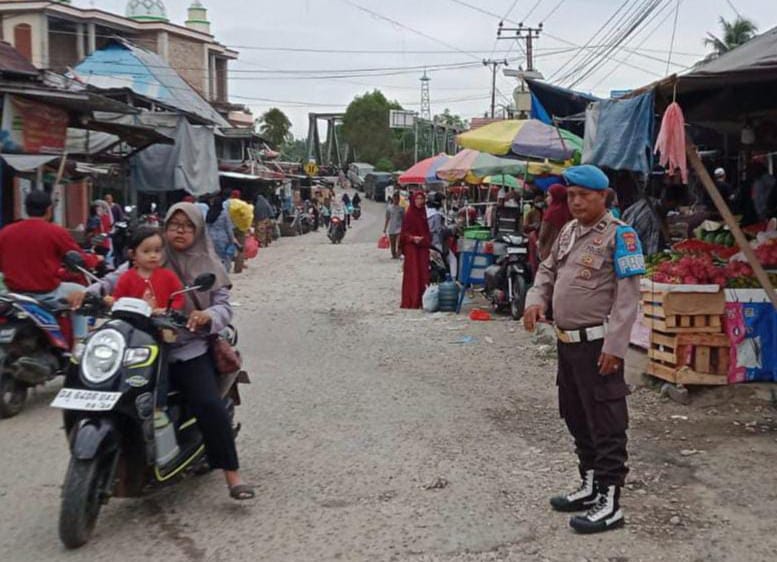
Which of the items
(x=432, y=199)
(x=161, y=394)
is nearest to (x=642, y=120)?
(x=161, y=394)

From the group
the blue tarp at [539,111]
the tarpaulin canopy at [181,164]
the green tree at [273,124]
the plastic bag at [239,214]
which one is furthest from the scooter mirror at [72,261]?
the green tree at [273,124]

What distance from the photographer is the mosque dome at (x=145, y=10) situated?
49125 millimetres

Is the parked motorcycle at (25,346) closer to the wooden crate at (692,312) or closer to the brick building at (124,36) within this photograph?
the wooden crate at (692,312)

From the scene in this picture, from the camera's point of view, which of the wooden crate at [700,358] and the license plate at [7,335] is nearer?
the license plate at [7,335]

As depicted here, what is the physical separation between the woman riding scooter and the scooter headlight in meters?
0.38

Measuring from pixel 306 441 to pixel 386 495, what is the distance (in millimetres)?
1326

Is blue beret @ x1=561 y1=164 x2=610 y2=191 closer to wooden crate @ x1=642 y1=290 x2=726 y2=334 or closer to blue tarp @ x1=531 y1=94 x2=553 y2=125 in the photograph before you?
wooden crate @ x1=642 y1=290 x2=726 y2=334

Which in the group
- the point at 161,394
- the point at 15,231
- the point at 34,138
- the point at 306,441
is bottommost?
the point at 306,441

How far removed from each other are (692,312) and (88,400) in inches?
191

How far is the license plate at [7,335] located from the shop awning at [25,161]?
492cm

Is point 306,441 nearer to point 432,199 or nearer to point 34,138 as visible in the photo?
point 34,138

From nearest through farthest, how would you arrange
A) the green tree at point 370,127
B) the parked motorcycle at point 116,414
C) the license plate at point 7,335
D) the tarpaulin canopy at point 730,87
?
the parked motorcycle at point 116,414 < the tarpaulin canopy at point 730,87 < the license plate at point 7,335 < the green tree at point 370,127

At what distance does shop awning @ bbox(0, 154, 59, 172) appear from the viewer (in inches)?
440

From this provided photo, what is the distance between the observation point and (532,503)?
500 cm
